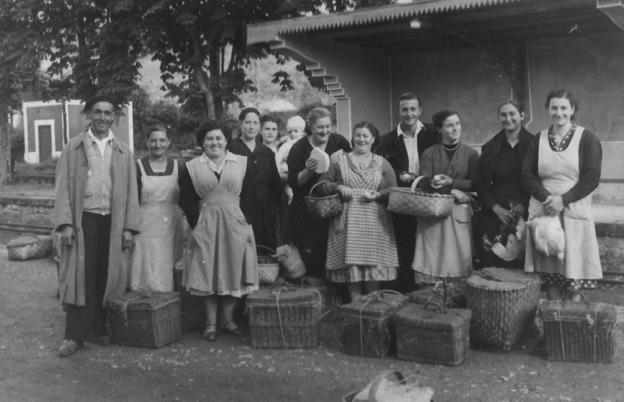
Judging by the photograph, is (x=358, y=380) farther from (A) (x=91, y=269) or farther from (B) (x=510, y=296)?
(A) (x=91, y=269)

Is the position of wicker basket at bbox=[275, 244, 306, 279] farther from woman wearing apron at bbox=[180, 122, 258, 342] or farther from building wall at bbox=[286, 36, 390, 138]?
building wall at bbox=[286, 36, 390, 138]

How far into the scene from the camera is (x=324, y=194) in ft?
17.8

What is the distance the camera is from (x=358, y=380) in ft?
14.4

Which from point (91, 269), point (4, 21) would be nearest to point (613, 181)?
point (91, 269)

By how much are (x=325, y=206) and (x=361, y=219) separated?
11.9 inches

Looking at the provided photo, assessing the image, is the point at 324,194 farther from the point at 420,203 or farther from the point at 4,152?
the point at 4,152

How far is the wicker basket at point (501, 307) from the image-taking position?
4.70 m

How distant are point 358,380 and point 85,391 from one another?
5.79ft

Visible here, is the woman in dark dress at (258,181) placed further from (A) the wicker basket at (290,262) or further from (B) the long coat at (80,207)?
(B) the long coat at (80,207)

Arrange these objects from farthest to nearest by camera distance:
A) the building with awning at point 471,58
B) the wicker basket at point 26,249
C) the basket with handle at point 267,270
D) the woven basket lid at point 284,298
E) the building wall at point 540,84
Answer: the wicker basket at point 26,249
the building wall at point 540,84
the building with awning at point 471,58
the basket with handle at point 267,270
the woven basket lid at point 284,298

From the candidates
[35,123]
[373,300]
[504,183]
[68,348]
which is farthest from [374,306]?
[35,123]

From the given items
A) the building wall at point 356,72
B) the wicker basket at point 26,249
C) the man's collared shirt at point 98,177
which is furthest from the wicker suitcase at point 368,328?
the wicker basket at point 26,249

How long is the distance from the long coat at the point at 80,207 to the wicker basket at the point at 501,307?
2646 millimetres

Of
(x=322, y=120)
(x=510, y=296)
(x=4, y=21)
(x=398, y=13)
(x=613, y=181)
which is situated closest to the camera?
(x=510, y=296)
